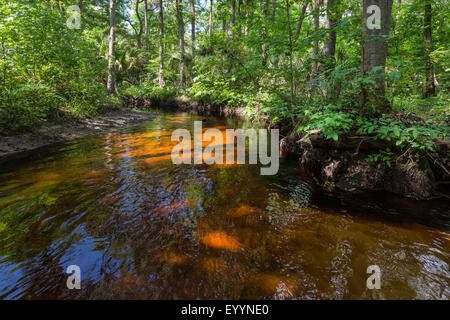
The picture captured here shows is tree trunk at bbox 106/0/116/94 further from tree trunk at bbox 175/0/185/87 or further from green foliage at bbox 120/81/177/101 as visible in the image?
green foliage at bbox 120/81/177/101

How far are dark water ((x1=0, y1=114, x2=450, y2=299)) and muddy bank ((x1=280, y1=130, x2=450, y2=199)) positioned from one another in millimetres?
339

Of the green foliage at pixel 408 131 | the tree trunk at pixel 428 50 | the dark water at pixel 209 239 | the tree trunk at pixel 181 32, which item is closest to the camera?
the dark water at pixel 209 239

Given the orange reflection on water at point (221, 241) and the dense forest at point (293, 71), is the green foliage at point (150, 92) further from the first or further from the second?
the orange reflection on water at point (221, 241)

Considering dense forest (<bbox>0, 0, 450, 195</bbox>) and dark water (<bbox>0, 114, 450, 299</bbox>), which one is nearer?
dark water (<bbox>0, 114, 450, 299</bbox>)

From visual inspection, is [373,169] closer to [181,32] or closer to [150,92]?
[181,32]

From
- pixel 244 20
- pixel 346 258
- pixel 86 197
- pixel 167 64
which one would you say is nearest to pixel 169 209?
pixel 86 197

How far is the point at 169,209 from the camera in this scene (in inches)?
125

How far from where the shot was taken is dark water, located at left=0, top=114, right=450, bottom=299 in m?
1.88

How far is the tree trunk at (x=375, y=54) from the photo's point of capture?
11.5 feet

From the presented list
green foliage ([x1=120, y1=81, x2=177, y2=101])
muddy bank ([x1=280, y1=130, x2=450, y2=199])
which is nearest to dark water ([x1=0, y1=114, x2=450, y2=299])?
muddy bank ([x1=280, y1=130, x2=450, y2=199])

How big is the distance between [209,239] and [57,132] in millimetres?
7553

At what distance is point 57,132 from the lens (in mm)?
7168

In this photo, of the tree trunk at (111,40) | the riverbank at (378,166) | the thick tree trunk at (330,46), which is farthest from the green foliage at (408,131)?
the tree trunk at (111,40)

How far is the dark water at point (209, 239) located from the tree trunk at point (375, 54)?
1640 millimetres
